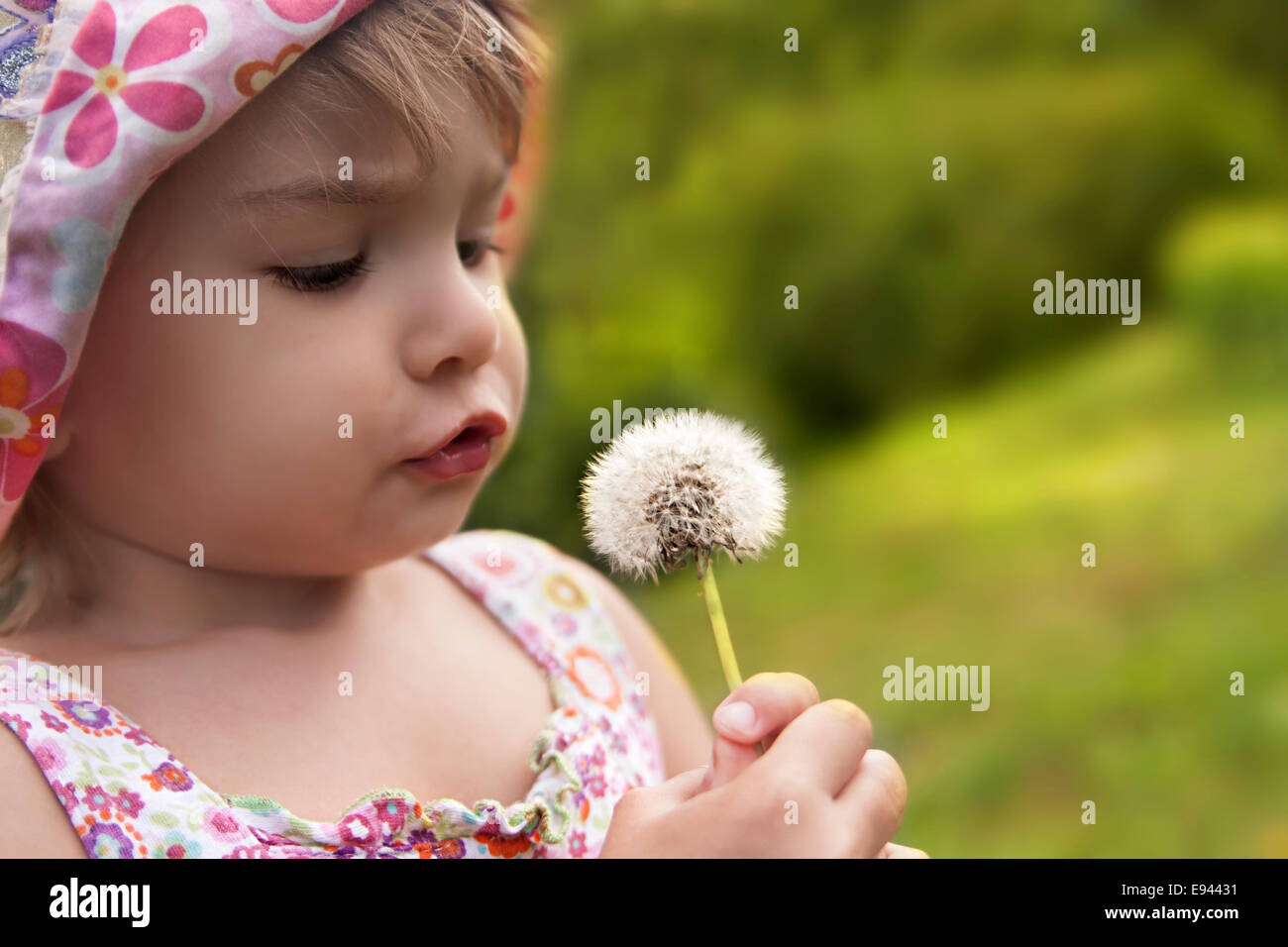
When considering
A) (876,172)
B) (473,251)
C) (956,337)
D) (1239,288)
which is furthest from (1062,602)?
(473,251)

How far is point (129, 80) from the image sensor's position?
59 cm

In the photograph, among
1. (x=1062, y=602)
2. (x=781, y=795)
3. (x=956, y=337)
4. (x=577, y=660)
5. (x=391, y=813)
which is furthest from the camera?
(x=956, y=337)

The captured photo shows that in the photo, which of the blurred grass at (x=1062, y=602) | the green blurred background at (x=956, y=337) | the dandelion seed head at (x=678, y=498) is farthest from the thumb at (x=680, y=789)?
the green blurred background at (x=956, y=337)

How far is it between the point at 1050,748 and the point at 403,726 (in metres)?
1.57

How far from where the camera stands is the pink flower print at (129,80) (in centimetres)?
58

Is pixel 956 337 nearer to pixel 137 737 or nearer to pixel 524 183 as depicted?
pixel 524 183

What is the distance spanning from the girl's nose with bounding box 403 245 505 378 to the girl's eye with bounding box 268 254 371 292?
32mm

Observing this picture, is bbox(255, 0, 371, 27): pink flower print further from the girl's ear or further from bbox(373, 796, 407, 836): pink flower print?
bbox(373, 796, 407, 836): pink flower print

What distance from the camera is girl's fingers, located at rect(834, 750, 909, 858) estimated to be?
0.56m

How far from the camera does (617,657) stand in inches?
34.7

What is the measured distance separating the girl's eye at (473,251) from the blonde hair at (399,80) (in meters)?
0.07

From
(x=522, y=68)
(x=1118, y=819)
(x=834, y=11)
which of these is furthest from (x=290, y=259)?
(x=834, y=11)

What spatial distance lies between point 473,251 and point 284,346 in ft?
0.51

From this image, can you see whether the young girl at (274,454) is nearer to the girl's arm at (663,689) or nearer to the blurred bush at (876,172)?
the girl's arm at (663,689)
